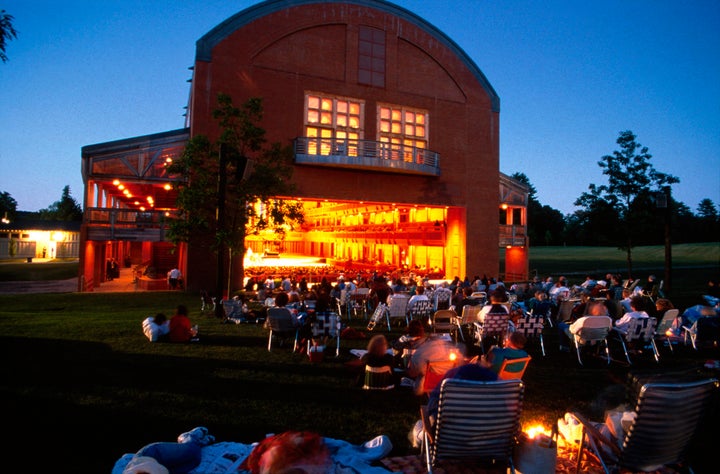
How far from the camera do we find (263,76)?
69.2 feet

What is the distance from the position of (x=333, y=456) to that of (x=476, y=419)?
1574 millimetres

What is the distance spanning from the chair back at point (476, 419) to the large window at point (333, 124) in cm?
1897

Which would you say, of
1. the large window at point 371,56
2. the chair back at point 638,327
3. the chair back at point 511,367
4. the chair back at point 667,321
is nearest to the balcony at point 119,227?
the large window at point 371,56

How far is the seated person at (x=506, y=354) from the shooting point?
5332mm

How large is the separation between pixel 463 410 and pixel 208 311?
40.6ft

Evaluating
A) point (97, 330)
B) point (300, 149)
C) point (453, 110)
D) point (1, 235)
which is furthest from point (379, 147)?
point (1, 235)

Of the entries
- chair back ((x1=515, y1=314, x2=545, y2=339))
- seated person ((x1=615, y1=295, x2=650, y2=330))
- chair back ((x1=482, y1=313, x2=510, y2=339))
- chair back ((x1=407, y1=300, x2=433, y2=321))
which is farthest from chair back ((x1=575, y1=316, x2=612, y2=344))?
chair back ((x1=407, y1=300, x2=433, y2=321))

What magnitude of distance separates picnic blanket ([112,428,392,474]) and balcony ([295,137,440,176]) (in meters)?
17.9

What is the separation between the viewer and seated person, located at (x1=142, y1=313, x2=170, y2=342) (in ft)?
30.3

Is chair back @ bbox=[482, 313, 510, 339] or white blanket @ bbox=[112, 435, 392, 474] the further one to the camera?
chair back @ bbox=[482, 313, 510, 339]

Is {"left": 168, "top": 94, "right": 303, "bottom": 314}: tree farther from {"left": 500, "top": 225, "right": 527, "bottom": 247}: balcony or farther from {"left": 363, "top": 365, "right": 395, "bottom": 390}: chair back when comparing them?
{"left": 500, "top": 225, "right": 527, "bottom": 247}: balcony

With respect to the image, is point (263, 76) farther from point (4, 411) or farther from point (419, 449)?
point (419, 449)

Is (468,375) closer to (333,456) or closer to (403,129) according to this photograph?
(333,456)

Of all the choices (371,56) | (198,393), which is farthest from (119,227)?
(198,393)
